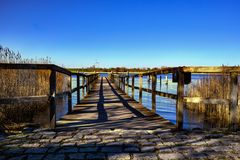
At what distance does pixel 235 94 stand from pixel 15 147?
3643mm

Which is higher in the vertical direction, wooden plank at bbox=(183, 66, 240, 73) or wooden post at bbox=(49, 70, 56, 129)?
wooden plank at bbox=(183, 66, 240, 73)

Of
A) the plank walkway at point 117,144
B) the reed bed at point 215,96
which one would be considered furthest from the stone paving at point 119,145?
the reed bed at point 215,96

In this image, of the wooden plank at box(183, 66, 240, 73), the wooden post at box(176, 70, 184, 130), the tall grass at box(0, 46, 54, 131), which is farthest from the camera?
the tall grass at box(0, 46, 54, 131)

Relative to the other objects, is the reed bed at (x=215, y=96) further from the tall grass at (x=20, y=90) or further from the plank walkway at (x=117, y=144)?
the tall grass at (x=20, y=90)

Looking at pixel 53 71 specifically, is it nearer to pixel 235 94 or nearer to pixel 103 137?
pixel 103 137

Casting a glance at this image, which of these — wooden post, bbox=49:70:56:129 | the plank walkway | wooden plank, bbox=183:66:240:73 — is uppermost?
wooden plank, bbox=183:66:240:73

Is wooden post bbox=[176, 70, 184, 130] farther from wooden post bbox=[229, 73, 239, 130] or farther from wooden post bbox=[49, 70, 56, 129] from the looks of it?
wooden post bbox=[49, 70, 56, 129]

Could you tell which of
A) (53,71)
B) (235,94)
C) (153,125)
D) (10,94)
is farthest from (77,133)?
(10,94)

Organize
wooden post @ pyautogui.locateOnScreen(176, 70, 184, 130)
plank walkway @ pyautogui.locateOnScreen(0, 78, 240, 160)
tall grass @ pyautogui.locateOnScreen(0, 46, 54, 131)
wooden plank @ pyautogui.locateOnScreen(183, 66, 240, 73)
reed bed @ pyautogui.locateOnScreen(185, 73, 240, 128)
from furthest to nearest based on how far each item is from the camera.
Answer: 1. reed bed @ pyautogui.locateOnScreen(185, 73, 240, 128)
2. tall grass @ pyautogui.locateOnScreen(0, 46, 54, 131)
3. wooden post @ pyautogui.locateOnScreen(176, 70, 184, 130)
4. wooden plank @ pyautogui.locateOnScreen(183, 66, 240, 73)
5. plank walkway @ pyautogui.locateOnScreen(0, 78, 240, 160)

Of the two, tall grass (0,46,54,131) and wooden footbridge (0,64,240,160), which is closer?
wooden footbridge (0,64,240,160)

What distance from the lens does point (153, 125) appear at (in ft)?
13.4

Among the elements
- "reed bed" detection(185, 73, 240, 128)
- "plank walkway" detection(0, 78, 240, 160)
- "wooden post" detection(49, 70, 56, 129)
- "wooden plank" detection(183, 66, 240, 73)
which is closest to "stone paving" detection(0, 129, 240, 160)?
"plank walkway" detection(0, 78, 240, 160)

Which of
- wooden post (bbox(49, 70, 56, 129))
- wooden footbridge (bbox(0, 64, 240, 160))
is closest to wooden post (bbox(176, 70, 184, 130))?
wooden footbridge (bbox(0, 64, 240, 160))

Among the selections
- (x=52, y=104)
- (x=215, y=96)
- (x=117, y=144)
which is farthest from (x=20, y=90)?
(x=215, y=96)
